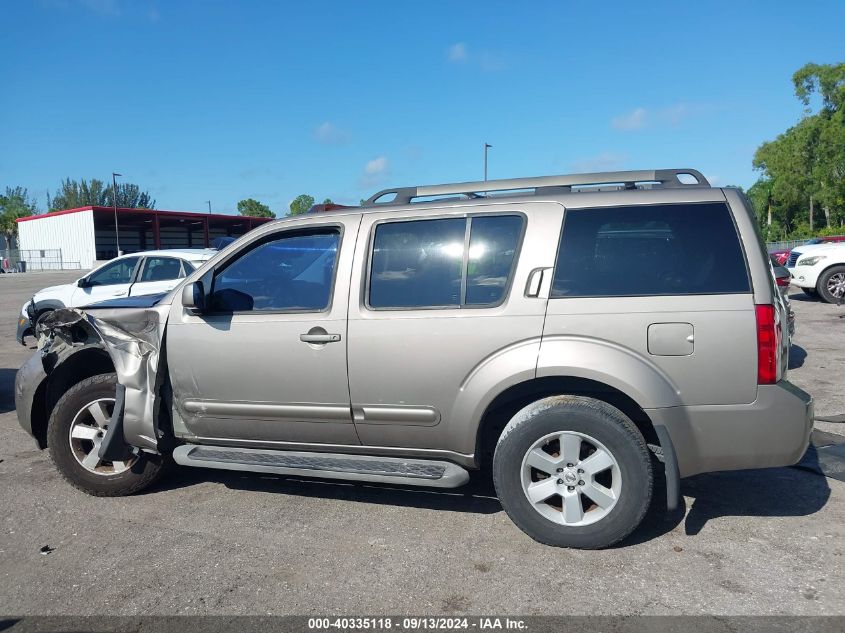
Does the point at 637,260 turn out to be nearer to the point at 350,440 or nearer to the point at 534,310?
the point at 534,310

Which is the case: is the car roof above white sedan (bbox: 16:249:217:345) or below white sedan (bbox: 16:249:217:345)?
above

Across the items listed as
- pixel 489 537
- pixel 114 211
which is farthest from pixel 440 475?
pixel 114 211

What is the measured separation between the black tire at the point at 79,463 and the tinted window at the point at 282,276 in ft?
3.39

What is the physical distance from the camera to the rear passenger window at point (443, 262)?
3803 mm

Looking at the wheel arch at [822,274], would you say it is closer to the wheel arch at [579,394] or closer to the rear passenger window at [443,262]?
the wheel arch at [579,394]

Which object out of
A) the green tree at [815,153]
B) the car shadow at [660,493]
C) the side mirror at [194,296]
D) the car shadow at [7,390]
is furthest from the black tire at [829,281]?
the green tree at [815,153]

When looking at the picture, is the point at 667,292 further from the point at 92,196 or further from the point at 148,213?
the point at 92,196

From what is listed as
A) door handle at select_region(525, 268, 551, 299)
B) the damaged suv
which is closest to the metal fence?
the damaged suv

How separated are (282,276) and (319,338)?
63 centimetres

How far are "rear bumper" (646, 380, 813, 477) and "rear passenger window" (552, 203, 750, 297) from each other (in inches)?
23.7

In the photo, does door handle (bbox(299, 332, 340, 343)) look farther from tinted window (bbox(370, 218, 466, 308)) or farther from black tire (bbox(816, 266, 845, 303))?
black tire (bbox(816, 266, 845, 303))

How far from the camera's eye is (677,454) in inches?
139

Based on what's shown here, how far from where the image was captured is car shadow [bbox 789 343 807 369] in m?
8.25

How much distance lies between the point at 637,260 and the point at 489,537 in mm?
1759
